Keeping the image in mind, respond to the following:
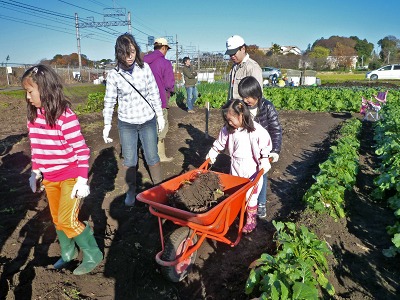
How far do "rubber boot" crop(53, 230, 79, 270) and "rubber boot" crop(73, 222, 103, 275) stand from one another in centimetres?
14

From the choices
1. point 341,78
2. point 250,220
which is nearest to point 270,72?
point 341,78

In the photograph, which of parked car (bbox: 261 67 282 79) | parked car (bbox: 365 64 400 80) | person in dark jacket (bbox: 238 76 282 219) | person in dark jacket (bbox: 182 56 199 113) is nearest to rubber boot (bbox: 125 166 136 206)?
person in dark jacket (bbox: 238 76 282 219)

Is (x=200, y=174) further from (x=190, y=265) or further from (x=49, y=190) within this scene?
(x=49, y=190)

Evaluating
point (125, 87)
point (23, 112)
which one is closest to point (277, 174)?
point (125, 87)

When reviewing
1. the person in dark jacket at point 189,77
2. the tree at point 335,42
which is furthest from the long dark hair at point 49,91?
the tree at point 335,42

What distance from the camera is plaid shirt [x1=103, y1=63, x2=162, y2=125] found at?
382cm

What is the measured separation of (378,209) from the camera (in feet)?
14.6

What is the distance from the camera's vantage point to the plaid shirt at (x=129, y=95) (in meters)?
3.82

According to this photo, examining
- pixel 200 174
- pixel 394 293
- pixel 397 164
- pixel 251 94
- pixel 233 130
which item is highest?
pixel 251 94

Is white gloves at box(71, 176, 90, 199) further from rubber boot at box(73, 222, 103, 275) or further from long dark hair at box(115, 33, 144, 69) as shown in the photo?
long dark hair at box(115, 33, 144, 69)

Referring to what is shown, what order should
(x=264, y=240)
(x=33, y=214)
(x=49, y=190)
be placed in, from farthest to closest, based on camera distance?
(x=33, y=214) < (x=264, y=240) < (x=49, y=190)

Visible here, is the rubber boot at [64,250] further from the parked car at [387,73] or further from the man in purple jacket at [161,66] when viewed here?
the parked car at [387,73]

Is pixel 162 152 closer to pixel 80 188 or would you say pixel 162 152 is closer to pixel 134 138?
pixel 134 138

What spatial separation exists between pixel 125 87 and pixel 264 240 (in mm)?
2344
